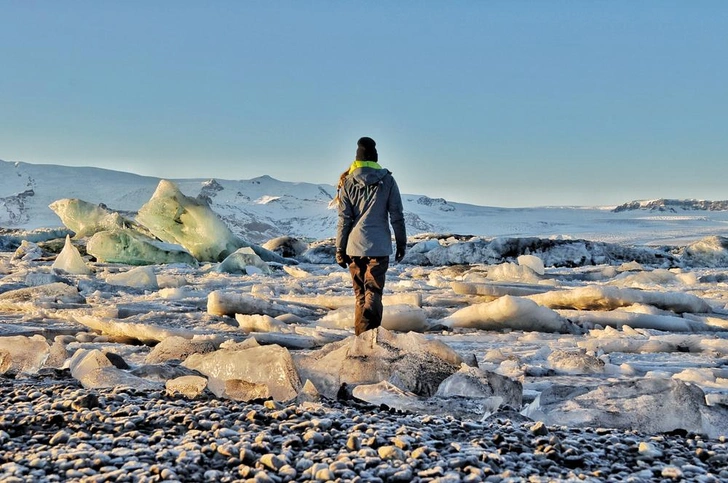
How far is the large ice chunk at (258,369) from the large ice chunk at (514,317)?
226 centimetres

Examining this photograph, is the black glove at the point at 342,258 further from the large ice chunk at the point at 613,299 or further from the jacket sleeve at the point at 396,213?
the large ice chunk at the point at 613,299

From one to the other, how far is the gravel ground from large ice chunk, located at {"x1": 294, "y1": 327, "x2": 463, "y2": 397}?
1.45 feet

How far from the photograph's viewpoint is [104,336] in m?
4.84

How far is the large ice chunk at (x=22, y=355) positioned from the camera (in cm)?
356

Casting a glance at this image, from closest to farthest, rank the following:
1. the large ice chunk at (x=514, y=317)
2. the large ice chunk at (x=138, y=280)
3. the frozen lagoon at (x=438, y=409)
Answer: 1. the frozen lagoon at (x=438, y=409)
2. the large ice chunk at (x=514, y=317)
3. the large ice chunk at (x=138, y=280)

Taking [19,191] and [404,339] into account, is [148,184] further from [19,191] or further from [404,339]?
[404,339]

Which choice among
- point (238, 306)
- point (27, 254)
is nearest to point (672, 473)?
point (238, 306)

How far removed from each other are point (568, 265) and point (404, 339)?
1204 centimetres

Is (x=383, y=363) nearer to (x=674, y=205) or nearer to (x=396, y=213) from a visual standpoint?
(x=396, y=213)

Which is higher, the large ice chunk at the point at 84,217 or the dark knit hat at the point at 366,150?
the dark knit hat at the point at 366,150

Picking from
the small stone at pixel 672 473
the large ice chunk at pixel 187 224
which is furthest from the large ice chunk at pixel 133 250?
the small stone at pixel 672 473

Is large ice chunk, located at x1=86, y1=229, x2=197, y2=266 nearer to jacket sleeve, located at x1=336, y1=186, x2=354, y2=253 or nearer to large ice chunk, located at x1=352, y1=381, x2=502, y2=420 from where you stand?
jacket sleeve, located at x1=336, y1=186, x2=354, y2=253

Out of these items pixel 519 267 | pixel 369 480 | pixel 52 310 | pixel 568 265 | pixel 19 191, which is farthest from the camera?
pixel 19 191

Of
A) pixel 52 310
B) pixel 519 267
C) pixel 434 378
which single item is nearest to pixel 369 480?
pixel 434 378
